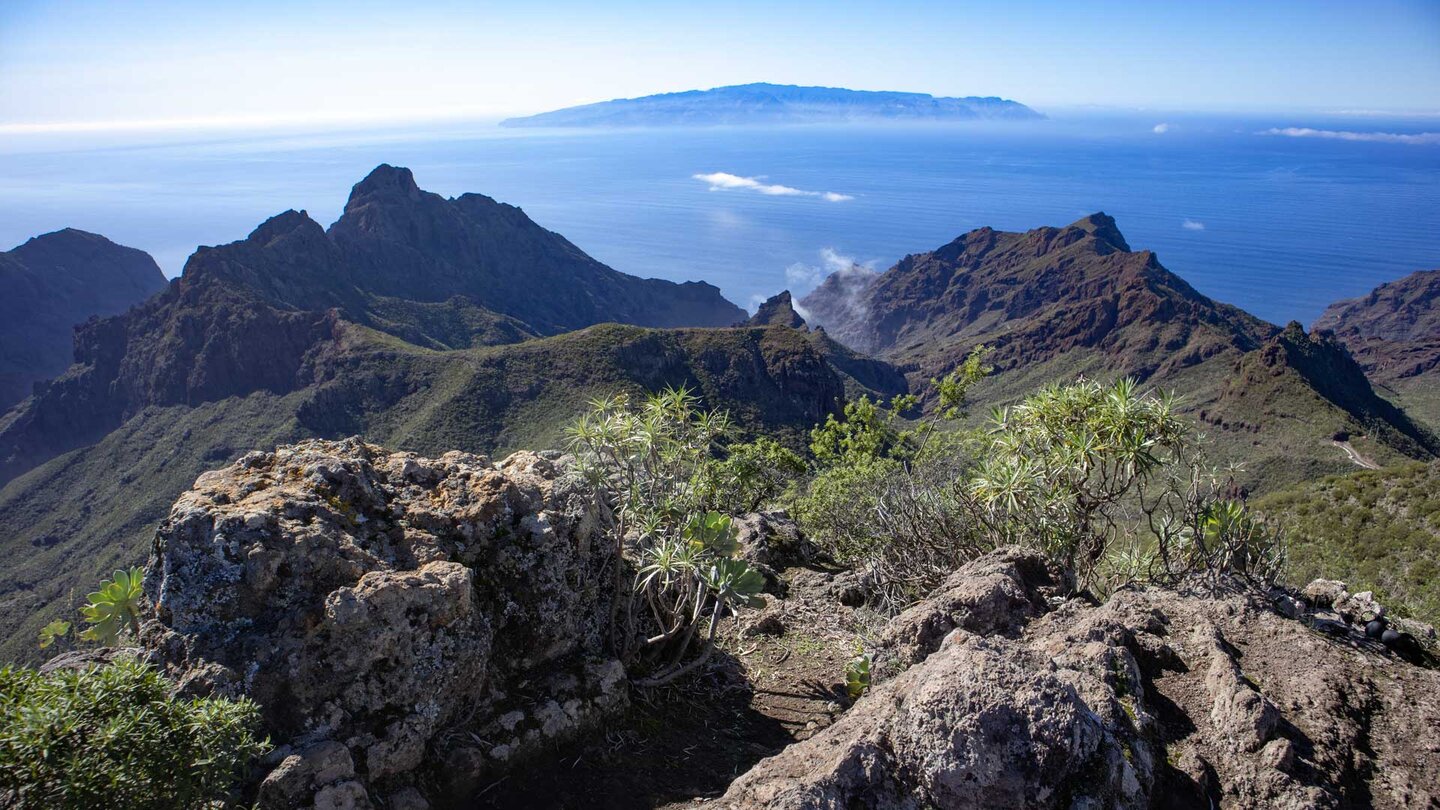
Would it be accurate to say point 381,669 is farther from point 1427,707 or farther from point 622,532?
point 1427,707

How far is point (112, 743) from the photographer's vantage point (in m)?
3.81

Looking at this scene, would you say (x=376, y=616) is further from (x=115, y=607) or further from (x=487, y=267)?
(x=487, y=267)

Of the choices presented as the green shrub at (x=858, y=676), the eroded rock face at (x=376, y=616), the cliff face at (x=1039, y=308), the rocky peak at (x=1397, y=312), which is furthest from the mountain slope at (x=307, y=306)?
the rocky peak at (x=1397, y=312)

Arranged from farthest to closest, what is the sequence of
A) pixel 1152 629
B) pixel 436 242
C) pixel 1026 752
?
1. pixel 436 242
2. pixel 1152 629
3. pixel 1026 752

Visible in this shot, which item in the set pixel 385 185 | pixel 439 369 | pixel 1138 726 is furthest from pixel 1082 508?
pixel 385 185

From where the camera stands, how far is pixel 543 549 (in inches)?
251

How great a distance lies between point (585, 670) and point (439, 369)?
67601 mm

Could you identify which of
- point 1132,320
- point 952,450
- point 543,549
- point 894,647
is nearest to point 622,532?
point 543,549

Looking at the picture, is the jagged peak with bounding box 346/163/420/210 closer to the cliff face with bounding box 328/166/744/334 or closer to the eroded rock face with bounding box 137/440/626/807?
the cliff face with bounding box 328/166/744/334

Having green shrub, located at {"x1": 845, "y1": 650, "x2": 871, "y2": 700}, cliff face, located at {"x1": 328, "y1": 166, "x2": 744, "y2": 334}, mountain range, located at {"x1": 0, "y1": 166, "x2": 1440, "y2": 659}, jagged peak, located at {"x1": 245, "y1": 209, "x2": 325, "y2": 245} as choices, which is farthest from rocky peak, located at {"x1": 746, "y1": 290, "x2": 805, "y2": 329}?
green shrub, located at {"x1": 845, "y1": 650, "x2": 871, "y2": 700}

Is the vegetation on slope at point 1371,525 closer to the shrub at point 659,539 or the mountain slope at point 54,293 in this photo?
the shrub at point 659,539

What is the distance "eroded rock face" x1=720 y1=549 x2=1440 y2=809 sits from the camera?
3.91 meters

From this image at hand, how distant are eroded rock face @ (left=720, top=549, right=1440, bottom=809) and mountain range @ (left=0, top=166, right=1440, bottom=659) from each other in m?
29.4

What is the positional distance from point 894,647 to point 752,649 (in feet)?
6.31
